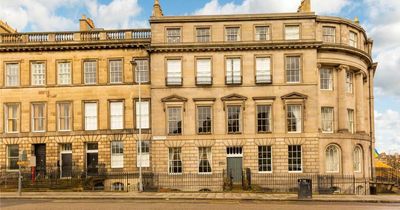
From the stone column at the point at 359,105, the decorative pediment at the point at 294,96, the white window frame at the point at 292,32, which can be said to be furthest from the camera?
the stone column at the point at 359,105

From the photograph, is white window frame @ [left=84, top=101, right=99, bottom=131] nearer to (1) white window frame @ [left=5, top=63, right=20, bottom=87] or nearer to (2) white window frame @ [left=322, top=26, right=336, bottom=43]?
(1) white window frame @ [left=5, top=63, right=20, bottom=87]

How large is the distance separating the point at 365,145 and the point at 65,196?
28.4 metres

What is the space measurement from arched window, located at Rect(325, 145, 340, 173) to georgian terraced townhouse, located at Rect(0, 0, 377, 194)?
0.09 m

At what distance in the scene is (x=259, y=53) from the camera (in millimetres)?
36031

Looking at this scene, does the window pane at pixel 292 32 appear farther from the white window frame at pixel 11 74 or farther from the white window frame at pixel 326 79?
the white window frame at pixel 11 74

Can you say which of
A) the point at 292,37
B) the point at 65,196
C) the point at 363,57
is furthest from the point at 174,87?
the point at 363,57

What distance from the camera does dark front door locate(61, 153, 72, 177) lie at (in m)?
36.9

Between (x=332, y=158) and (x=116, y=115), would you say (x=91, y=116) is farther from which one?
(x=332, y=158)

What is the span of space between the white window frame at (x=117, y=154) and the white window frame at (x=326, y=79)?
18.9 meters

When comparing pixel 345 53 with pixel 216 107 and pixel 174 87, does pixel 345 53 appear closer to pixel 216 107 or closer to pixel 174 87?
pixel 216 107

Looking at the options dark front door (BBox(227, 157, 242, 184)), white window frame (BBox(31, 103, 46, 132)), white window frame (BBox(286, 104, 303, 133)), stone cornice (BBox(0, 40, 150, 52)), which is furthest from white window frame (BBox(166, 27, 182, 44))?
white window frame (BBox(31, 103, 46, 132))

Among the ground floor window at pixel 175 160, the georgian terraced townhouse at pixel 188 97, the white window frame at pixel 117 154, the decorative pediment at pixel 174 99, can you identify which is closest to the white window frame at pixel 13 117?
the georgian terraced townhouse at pixel 188 97

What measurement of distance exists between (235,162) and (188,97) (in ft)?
22.6

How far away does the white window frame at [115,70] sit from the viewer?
123 ft
